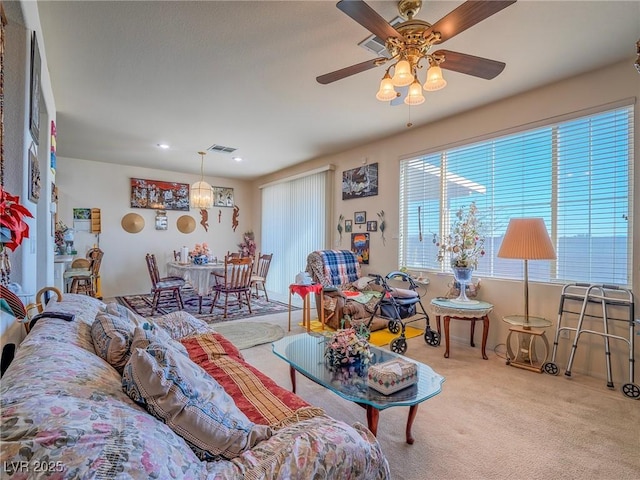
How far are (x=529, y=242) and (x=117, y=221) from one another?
6864 mm

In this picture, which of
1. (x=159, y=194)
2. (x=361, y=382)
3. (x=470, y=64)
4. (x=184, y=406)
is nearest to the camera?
(x=184, y=406)

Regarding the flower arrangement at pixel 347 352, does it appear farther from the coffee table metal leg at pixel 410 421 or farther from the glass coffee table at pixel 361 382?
the coffee table metal leg at pixel 410 421

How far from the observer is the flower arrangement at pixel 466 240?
11.1ft

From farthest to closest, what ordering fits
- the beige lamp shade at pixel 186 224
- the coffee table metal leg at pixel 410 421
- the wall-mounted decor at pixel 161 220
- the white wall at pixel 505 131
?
the beige lamp shade at pixel 186 224 → the wall-mounted decor at pixel 161 220 → the white wall at pixel 505 131 → the coffee table metal leg at pixel 410 421

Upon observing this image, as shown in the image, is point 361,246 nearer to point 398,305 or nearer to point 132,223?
point 398,305

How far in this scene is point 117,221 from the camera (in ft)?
20.2

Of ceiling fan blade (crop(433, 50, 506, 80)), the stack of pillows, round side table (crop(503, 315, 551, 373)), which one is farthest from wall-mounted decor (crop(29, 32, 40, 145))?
round side table (crop(503, 315, 551, 373))

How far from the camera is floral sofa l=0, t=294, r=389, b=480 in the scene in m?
0.59

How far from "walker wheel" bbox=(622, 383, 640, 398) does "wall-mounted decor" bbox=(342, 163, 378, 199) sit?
10.9 feet

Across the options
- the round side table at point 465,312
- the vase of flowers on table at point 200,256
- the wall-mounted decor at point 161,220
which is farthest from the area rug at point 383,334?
the wall-mounted decor at point 161,220

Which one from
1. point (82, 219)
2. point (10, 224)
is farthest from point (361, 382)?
point (82, 219)

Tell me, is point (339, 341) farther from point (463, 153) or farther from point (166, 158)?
point (166, 158)

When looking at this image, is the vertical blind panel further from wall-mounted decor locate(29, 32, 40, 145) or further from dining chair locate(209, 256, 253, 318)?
wall-mounted decor locate(29, 32, 40, 145)

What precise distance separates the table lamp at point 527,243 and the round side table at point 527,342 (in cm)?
5
